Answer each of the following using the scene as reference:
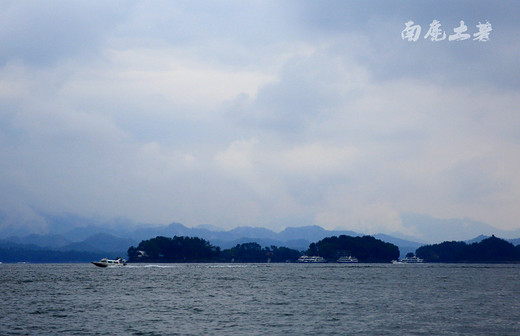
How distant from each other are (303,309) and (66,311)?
1160 inches

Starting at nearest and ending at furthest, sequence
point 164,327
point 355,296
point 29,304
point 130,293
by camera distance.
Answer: point 164,327, point 29,304, point 355,296, point 130,293

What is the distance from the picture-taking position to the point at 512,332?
52.1 m

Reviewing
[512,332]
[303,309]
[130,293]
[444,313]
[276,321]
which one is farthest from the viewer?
[130,293]

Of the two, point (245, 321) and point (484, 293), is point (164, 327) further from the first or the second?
point (484, 293)

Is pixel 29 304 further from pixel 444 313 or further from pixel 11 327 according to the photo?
pixel 444 313

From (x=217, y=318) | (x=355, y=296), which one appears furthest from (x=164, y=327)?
(x=355, y=296)

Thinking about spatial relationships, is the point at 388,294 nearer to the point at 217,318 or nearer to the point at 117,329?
the point at 217,318

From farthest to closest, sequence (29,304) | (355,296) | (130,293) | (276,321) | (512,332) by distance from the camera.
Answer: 1. (130,293)
2. (355,296)
3. (29,304)
4. (276,321)
5. (512,332)

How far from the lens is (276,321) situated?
6006 cm

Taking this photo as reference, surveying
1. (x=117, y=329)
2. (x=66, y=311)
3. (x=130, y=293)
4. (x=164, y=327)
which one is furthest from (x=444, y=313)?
(x=130, y=293)

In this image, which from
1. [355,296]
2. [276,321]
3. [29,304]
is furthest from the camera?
[355,296]

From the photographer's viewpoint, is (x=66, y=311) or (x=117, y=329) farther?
(x=66, y=311)

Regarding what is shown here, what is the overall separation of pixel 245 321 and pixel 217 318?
410 cm

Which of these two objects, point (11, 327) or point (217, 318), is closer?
point (11, 327)
